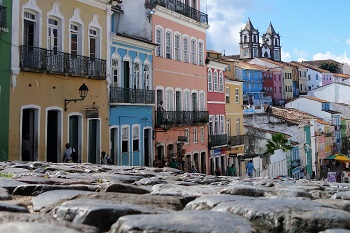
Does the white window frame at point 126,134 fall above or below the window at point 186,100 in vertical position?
below

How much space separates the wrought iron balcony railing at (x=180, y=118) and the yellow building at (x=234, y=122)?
4772 millimetres

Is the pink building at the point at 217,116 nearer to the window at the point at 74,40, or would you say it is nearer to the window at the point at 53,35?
the window at the point at 74,40

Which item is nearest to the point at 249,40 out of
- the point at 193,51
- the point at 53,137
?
the point at 193,51

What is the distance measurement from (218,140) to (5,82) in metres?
18.9

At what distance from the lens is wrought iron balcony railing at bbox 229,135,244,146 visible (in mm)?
34256

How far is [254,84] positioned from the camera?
78375 mm

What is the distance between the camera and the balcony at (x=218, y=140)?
31.3 m

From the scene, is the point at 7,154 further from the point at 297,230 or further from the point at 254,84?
the point at 254,84

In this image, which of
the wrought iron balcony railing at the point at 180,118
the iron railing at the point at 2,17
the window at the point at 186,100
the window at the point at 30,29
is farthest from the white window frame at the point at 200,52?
the iron railing at the point at 2,17

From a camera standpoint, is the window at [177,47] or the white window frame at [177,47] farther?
the window at [177,47]

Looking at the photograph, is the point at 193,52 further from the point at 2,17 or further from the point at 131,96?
the point at 2,17

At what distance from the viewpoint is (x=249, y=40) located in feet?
404

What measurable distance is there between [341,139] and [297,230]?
216 feet

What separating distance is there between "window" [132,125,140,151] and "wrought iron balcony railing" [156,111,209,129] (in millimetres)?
1846
